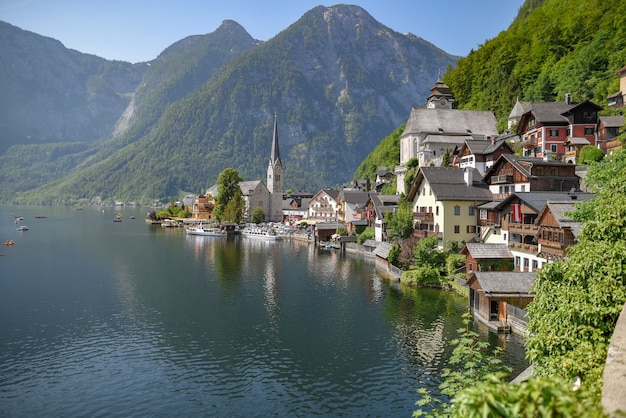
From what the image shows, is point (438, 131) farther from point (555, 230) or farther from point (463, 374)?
point (463, 374)

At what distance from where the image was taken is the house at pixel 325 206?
128000 millimetres

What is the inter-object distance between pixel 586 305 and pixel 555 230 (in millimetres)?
27669

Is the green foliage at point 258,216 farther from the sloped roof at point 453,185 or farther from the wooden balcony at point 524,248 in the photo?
the wooden balcony at point 524,248

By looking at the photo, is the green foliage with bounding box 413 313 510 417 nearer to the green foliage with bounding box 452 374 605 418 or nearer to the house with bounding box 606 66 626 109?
the green foliage with bounding box 452 374 605 418

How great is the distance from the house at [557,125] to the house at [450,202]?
1360 centimetres

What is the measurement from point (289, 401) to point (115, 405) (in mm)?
9341

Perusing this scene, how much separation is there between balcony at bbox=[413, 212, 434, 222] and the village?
21 cm

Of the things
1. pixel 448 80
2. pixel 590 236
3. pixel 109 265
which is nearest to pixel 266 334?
pixel 590 236

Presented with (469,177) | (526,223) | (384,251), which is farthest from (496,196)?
(384,251)

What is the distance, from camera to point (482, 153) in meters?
70.4

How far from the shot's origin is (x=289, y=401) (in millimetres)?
25484

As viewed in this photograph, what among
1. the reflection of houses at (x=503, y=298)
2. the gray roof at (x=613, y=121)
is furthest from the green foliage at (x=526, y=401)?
the gray roof at (x=613, y=121)

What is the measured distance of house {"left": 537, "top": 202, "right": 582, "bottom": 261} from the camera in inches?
1422

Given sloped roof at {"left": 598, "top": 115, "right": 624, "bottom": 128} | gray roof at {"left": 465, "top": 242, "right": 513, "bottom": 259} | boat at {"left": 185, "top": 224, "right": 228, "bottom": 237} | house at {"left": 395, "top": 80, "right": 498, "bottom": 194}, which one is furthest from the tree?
gray roof at {"left": 465, "top": 242, "right": 513, "bottom": 259}
